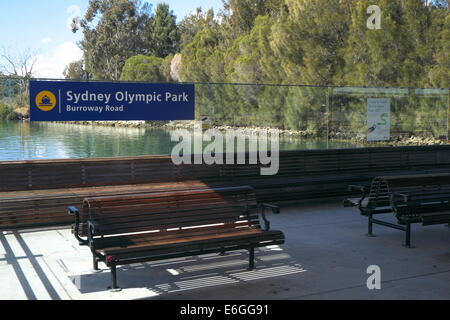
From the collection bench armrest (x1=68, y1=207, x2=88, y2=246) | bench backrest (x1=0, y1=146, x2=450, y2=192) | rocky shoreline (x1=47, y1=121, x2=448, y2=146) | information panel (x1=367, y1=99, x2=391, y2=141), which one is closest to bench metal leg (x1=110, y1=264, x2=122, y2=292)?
bench armrest (x1=68, y1=207, x2=88, y2=246)

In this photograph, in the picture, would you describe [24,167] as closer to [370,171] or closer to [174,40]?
[370,171]

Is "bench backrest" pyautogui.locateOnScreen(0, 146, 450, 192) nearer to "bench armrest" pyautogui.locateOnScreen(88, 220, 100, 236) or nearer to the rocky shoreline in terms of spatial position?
the rocky shoreline

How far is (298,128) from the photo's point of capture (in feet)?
37.6

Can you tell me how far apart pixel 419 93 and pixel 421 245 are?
19.0 feet

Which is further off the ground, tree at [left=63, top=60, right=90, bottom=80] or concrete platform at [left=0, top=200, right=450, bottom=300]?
tree at [left=63, top=60, right=90, bottom=80]

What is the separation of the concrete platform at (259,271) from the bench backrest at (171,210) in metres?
0.48

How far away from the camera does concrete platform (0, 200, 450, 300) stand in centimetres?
539

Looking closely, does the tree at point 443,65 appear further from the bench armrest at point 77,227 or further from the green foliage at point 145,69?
the green foliage at point 145,69

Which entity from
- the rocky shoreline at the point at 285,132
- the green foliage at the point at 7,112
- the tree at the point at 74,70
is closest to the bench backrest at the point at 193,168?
the rocky shoreline at the point at 285,132

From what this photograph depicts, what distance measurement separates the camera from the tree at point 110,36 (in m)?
72.8

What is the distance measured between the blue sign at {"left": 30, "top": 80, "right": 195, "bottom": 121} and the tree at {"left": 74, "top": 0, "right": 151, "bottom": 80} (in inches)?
2534

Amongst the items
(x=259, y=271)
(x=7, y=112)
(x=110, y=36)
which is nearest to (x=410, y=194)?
(x=259, y=271)

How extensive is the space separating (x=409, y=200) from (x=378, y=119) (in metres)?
4.99
